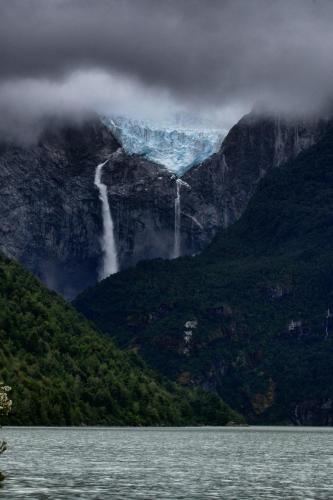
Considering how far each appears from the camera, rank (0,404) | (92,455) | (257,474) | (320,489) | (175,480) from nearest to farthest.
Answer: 1. (0,404)
2. (320,489)
3. (175,480)
4. (257,474)
5. (92,455)

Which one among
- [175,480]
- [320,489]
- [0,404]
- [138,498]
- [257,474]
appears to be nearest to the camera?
[0,404]

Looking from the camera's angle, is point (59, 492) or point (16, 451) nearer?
point (59, 492)

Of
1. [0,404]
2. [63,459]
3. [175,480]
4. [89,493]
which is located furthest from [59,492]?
[63,459]

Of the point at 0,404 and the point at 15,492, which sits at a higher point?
the point at 0,404

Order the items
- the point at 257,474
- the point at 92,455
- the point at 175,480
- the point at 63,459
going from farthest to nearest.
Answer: the point at 92,455
the point at 63,459
the point at 257,474
the point at 175,480

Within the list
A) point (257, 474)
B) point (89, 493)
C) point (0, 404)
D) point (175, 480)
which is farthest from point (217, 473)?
point (0, 404)

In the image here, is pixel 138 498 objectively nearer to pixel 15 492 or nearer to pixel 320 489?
pixel 15 492

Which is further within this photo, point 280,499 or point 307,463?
point 307,463

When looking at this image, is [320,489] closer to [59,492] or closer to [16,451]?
[59,492]

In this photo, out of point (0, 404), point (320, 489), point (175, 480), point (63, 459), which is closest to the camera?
point (0, 404)
